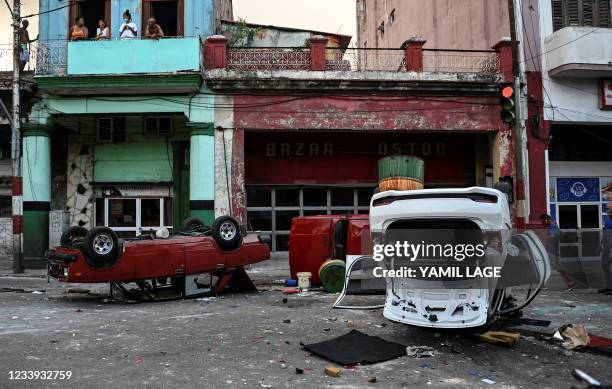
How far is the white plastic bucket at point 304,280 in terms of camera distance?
1051cm

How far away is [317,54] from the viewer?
1571 cm

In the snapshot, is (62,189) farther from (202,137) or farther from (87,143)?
(202,137)

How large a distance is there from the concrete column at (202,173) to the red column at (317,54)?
3584mm

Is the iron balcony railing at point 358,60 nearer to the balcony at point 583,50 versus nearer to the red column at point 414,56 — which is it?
the red column at point 414,56

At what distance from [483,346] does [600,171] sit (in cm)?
1438

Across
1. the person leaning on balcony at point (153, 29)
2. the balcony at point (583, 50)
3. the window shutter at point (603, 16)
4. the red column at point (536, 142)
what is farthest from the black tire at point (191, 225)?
the window shutter at point (603, 16)

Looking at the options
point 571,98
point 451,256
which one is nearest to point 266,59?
point 571,98

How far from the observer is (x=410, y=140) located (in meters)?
18.0

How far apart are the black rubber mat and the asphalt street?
105 millimetres

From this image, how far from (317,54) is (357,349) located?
1158cm

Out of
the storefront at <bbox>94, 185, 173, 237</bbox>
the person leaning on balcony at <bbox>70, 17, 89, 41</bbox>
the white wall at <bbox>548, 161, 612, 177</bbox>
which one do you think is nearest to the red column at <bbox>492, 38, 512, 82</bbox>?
the white wall at <bbox>548, 161, 612, 177</bbox>

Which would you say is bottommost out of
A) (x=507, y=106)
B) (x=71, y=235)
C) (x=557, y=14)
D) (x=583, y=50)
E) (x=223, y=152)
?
(x=71, y=235)

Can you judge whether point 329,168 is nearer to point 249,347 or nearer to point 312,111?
point 312,111

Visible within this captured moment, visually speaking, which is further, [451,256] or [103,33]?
[103,33]
